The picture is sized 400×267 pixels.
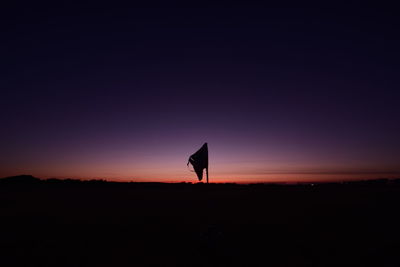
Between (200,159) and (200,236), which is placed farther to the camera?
(200,159)

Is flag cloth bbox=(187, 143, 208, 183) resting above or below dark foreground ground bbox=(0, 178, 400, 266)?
above

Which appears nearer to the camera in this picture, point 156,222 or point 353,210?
point 156,222

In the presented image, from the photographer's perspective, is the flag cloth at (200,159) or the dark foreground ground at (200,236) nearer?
the dark foreground ground at (200,236)

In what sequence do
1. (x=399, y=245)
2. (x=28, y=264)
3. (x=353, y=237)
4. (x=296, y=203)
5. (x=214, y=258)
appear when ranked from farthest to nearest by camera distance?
(x=296, y=203) → (x=353, y=237) → (x=399, y=245) → (x=214, y=258) → (x=28, y=264)

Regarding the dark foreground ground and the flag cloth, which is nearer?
the dark foreground ground

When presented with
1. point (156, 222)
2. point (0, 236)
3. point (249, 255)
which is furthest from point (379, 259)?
point (0, 236)

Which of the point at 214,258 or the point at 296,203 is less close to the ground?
the point at 296,203

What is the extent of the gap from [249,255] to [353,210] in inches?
375

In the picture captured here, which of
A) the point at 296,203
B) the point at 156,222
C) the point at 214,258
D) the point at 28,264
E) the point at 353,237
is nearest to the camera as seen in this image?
the point at 28,264

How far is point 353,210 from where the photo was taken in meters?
16.9

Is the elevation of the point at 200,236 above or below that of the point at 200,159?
below

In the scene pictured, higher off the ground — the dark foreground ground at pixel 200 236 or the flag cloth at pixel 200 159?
the flag cloth at pixel 200 159

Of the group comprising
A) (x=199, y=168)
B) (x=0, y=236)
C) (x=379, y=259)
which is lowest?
(x=379, y=259)

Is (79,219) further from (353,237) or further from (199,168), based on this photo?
(353,237)
